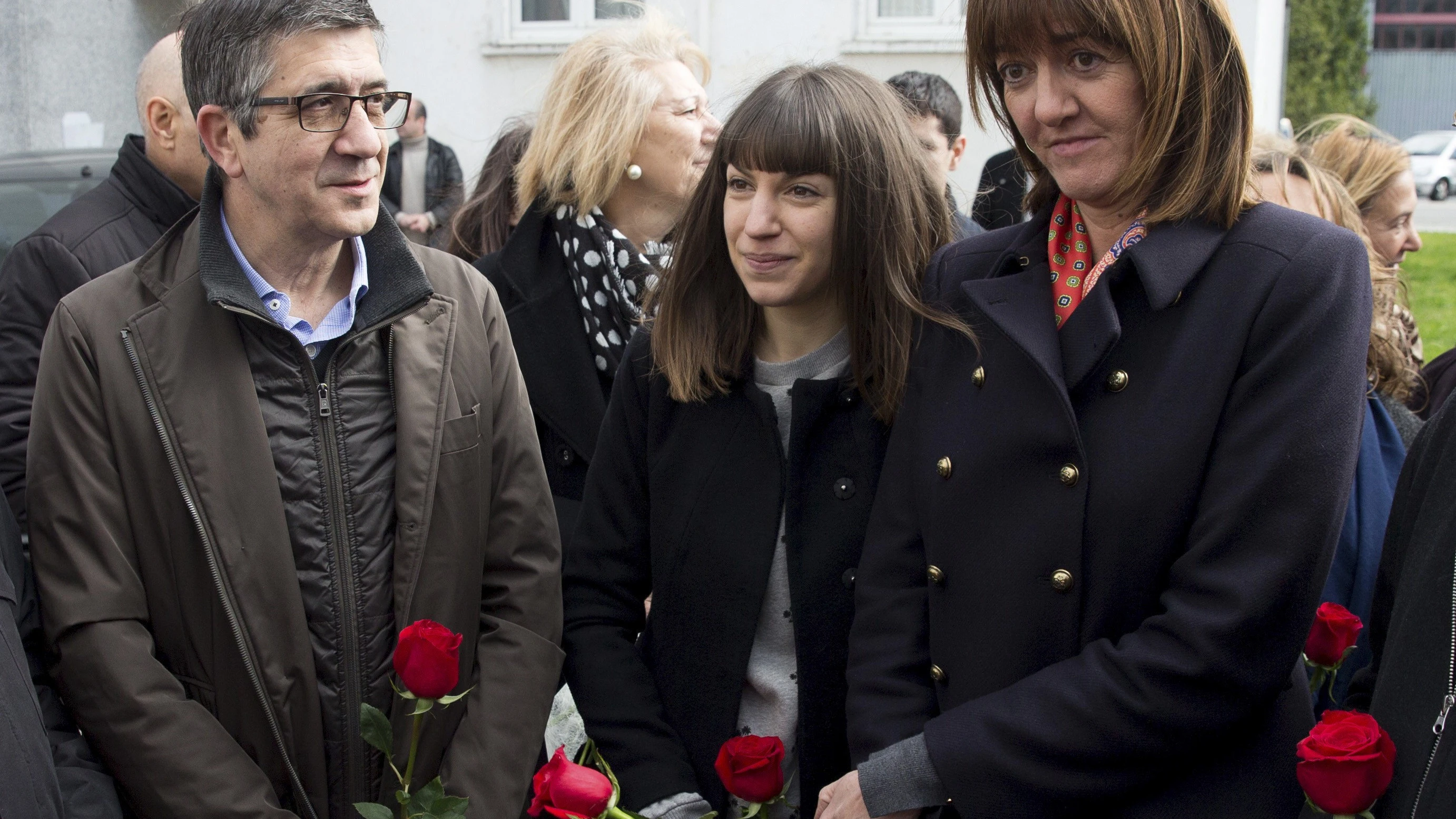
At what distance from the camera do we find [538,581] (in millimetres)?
2451

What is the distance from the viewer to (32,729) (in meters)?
1.86

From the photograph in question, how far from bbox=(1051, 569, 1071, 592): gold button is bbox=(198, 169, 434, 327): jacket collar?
4.00 feet

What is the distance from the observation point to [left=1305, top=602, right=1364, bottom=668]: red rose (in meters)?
2.09

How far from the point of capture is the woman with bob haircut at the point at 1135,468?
1732 millimetres

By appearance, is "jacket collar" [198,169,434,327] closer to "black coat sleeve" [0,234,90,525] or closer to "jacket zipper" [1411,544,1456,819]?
"black coat sleeve" [0,234,90,525]

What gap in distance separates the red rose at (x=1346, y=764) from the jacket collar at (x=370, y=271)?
160cm

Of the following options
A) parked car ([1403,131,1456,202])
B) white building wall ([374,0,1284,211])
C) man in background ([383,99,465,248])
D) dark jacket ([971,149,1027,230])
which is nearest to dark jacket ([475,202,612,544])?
dark jacket ([971,149,1027,230])

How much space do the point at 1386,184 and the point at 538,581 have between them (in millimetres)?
2917

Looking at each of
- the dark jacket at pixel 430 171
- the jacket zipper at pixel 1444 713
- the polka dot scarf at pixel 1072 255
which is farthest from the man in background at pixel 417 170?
the jacket zipper at pixel 1444 713

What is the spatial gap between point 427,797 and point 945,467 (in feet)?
2.86

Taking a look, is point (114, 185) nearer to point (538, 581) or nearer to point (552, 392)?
point (552, 392)

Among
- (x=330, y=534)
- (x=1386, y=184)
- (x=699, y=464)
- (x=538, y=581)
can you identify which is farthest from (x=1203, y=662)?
(x=1386, y=184)

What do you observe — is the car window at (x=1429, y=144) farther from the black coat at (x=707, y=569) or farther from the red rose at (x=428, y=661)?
the red rose at (x=428, y=661)

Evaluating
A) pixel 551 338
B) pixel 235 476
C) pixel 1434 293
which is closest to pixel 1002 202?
pixel 551 338
